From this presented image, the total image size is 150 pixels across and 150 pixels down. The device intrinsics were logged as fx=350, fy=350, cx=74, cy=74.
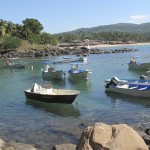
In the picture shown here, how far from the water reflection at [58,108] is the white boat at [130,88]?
7.97 m

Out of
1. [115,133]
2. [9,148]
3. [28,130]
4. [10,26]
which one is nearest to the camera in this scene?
[115,133]

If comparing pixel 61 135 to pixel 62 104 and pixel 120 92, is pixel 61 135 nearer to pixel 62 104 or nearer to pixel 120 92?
pixel 62 104

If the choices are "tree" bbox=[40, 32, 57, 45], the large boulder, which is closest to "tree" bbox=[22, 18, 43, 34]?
"tree" bbox=[40, 32, 57, 45]

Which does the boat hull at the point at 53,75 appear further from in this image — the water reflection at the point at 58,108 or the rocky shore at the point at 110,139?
the rocky shore at the point at 110,139

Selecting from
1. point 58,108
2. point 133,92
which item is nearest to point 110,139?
point 58,108

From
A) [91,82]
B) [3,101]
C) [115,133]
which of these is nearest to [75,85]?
[91,82]

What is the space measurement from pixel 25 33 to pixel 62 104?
135 metres

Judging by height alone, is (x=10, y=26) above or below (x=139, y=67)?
above

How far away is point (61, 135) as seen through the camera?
907 inches

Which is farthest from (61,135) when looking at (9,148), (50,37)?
(50,37)

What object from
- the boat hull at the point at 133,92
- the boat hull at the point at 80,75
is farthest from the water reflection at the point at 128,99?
the boat hull at the point at 80,75

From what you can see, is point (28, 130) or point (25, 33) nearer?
point (28, 130)

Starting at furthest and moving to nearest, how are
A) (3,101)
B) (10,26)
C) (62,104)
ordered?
(10,26) < (3,101) < (62,104)

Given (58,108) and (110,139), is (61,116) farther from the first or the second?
(110,139)
